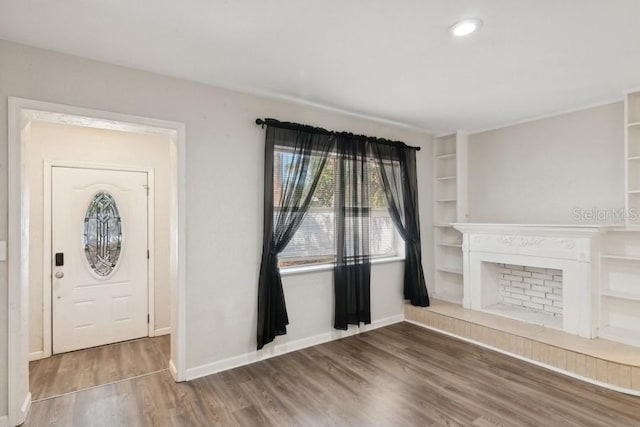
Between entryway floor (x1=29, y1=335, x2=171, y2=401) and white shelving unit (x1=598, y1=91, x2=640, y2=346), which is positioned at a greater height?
white shelving unit (x1=598, y1=91, x2=640, y2=346)

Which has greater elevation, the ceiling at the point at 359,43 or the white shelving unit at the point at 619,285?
the ceiling at the point at 359,43

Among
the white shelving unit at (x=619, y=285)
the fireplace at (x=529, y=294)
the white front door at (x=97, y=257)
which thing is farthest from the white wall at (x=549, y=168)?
the white front door at (x=97, y=257)

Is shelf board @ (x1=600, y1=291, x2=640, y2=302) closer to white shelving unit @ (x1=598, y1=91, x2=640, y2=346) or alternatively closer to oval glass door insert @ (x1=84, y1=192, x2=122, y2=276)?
white shelving unit @ (x1=598, y1=91, x2=640, y2=346)

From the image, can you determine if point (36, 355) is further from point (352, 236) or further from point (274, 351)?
point (352, 236)

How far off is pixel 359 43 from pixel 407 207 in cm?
248

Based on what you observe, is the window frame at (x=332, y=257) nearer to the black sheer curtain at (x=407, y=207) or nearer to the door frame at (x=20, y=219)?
the black sheer curtain at (x=407, y=207)

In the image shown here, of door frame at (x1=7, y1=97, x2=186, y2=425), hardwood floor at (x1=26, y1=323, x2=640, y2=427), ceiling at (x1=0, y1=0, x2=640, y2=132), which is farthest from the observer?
hardwood floor at (x1=26, y1=323, x2=640, y2=427)

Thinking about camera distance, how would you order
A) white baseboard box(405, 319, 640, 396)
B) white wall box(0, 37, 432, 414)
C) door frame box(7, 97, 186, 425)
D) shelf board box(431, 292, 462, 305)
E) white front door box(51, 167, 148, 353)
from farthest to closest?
shelf board box(431, 292, 462, 305) → white front door box(51, 167, 148, 353) → white baseboard box(405, 319, 640, 396) → white wall box(0, 37, 432, 414) → door frame box(7, 97, 186, 425)

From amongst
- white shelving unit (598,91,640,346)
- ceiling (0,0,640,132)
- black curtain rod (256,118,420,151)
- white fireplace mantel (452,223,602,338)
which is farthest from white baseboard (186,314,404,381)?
ceiling (0,0,640,132)

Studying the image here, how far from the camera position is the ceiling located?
6.18 ft

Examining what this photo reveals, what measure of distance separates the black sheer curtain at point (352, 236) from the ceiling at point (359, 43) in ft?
2.37

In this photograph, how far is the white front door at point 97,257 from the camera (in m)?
3.38

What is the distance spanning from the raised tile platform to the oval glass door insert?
3696 millimetres

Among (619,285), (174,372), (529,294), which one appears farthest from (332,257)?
(619,285)
